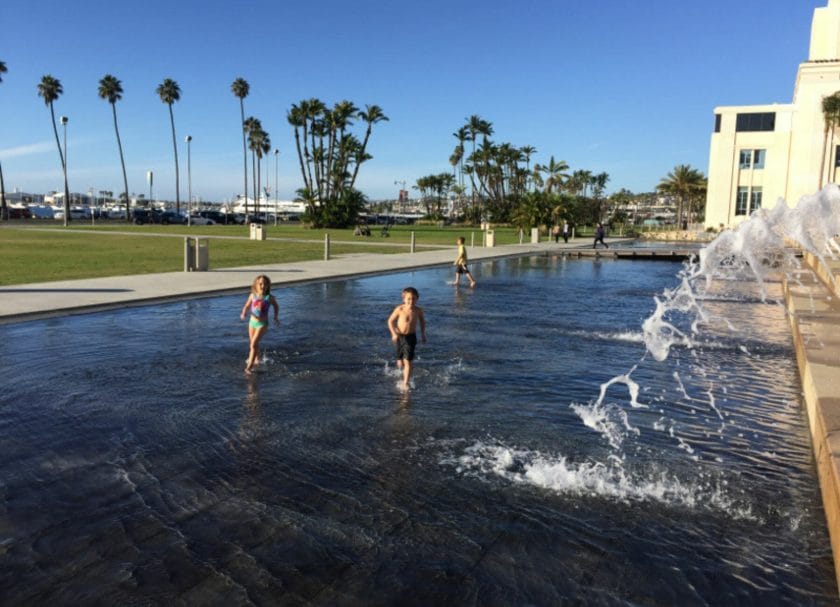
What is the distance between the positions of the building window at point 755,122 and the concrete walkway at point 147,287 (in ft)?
192

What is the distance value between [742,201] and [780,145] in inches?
259

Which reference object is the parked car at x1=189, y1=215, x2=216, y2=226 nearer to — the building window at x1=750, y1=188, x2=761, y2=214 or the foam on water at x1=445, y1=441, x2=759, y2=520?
the building window at x1=750, y1=188, x2=761, y2=214

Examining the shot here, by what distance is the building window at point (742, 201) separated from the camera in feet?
234

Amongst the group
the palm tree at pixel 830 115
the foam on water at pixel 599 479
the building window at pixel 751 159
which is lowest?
the foam on water at pixel 599 479

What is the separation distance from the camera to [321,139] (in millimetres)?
79312

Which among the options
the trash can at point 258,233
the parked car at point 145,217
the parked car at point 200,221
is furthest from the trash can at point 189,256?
the parked car at point 200,221

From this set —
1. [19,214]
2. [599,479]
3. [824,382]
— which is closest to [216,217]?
[19,214]

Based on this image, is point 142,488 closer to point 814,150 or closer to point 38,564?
point 38,564

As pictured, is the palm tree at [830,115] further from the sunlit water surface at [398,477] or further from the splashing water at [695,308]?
the sunlit water surface at [398,477]

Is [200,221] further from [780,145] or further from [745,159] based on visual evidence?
[780,145]

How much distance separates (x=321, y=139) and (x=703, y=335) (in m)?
71.8

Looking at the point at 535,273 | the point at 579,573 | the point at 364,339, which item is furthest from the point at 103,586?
the point at 535,273

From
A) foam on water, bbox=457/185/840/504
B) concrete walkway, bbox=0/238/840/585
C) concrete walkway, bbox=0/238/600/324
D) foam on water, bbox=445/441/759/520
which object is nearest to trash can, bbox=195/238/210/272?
concrete walkway, bbox=0/238/600/324

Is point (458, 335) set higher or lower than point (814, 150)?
lower
